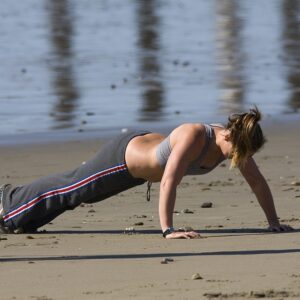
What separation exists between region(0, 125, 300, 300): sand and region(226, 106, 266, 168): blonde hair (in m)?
0.51

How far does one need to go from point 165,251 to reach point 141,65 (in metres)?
13.3

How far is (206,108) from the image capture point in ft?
49.0

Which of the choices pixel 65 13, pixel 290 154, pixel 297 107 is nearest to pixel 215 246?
pixel 290 154

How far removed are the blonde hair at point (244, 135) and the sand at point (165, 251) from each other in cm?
51

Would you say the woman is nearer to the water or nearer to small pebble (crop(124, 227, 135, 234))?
small pebble (crop(124, 227, 135, 234))

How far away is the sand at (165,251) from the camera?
588 cm

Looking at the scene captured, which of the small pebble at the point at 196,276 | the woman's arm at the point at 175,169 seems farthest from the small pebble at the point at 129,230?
the small pebble at the point at 196,276

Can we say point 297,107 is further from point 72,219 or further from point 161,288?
point 161,288

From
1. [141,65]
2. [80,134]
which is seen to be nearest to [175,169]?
[80,134]

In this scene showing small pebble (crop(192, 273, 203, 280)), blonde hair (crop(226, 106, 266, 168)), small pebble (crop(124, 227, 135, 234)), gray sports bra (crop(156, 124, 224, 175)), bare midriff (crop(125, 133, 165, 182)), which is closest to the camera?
small pebble (crop(192, 273, 203, 280))

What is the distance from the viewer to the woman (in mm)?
7395

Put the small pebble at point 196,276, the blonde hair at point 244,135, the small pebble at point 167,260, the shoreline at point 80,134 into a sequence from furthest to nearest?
the shoreline at point 80,134 < the blonde hair at point 244,135 < the small pebble at point 167,260 < the small pebble at point 196,276

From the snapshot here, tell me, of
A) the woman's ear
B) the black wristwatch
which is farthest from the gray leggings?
the woman's ear

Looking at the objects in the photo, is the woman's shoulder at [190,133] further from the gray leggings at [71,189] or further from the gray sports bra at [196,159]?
the gray leggings at [71,189]
